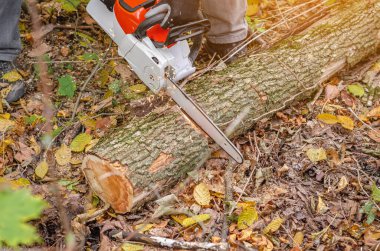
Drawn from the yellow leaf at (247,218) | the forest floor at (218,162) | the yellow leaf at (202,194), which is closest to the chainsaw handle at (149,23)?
the forest floor at (218,162)

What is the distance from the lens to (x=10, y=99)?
133 inches

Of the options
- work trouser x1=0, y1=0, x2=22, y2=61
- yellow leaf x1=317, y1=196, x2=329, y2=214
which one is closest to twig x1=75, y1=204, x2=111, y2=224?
yellow leaf x1=317, y1=196, x2=329, y2=214

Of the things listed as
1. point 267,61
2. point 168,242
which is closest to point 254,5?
point 267,61

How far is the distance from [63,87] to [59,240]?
4.23 ft

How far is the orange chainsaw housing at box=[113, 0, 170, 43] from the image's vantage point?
2.73 metres

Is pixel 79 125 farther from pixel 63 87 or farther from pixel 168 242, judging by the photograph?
pixel 168 242

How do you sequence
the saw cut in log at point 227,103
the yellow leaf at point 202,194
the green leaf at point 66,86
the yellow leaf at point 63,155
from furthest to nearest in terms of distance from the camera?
the green leaf at point 66,86, the yellow leaf at point 63,155, the yellow leaf at point 202,194, the saw cut in log at point 227,103

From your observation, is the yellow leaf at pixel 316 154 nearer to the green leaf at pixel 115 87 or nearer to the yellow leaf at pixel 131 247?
the yellow leaf at pixel 131 247

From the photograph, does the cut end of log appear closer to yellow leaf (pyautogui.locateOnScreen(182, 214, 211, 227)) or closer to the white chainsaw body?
yellow leaf (pyautogui.locateOnScreen(182, 214, 211, 227))

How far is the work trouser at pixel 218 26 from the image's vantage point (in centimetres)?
328

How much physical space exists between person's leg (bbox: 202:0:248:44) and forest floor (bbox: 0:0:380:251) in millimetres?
185

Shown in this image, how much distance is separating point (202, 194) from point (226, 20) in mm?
Result: 1556

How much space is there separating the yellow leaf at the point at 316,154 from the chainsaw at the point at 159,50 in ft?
1.51

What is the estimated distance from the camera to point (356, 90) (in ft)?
11.4
